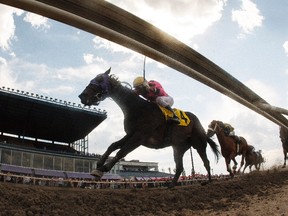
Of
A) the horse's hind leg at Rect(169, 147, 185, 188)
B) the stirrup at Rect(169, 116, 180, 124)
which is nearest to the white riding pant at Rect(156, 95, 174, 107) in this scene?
the stirrup at Rect(169, 116, 180, 124)

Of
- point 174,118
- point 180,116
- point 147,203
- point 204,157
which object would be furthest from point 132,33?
point 204,157

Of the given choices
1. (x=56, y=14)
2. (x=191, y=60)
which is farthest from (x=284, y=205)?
(x=56, y=14)

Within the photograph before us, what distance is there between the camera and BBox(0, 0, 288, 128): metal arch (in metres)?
0.94

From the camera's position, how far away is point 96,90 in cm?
492

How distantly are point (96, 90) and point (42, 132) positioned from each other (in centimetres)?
3349

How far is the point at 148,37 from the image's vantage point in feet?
3.76

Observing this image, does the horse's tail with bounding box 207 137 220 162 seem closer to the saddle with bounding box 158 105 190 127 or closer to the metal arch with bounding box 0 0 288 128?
the saddle with bounding box 158 105 190 127

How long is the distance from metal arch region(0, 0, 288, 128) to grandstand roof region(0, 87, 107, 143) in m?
31.4

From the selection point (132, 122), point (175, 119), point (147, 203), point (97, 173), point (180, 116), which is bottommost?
point (147, 203)

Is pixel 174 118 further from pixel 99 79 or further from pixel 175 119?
pixel 99 79

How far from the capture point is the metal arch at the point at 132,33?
0.94 m

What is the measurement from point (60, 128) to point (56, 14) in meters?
35.2

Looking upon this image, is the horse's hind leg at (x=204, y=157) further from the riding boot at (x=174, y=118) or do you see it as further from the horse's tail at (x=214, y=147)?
the riding boot at (x=174, y=118)

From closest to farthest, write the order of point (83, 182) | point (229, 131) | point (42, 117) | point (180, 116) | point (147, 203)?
point (147, 203) < point (180, 116) < point (229, 131) < point (83, 182) < point (42, 117)
